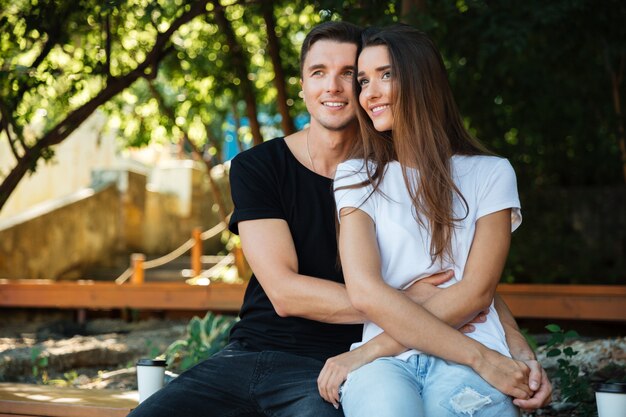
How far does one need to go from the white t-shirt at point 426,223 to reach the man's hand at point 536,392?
136 mm

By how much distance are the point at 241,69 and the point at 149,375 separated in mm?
5865

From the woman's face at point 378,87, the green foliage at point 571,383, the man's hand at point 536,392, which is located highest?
the woman's face at point 378,87

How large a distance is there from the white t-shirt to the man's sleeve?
367mm

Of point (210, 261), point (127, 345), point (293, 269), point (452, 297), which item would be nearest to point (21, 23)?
point (127, 345)

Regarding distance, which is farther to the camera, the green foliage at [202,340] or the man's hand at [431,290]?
the green foliage at [202,340]

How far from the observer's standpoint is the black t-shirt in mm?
2996

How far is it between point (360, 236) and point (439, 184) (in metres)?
0.27

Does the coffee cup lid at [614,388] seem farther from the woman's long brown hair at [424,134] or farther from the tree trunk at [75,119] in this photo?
the tree trunk at [75,119]

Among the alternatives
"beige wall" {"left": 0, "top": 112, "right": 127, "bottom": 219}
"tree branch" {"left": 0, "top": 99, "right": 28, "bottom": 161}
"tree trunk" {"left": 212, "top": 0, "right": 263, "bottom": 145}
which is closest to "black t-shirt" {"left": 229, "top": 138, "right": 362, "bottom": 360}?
"tree branch" {"left": 0, "top": 99, "right": 28, "bottom": 161}

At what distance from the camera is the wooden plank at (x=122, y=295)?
27.7 feet

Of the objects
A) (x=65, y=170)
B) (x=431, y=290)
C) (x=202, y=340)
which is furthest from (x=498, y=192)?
(x=65, y=170)

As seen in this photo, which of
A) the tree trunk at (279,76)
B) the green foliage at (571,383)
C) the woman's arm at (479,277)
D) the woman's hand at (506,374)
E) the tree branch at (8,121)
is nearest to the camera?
the woman's hand at (506,374)

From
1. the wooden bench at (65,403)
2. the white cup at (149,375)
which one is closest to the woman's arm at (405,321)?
the white cup at (149,375)

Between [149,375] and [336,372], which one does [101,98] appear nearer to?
[149,375]
